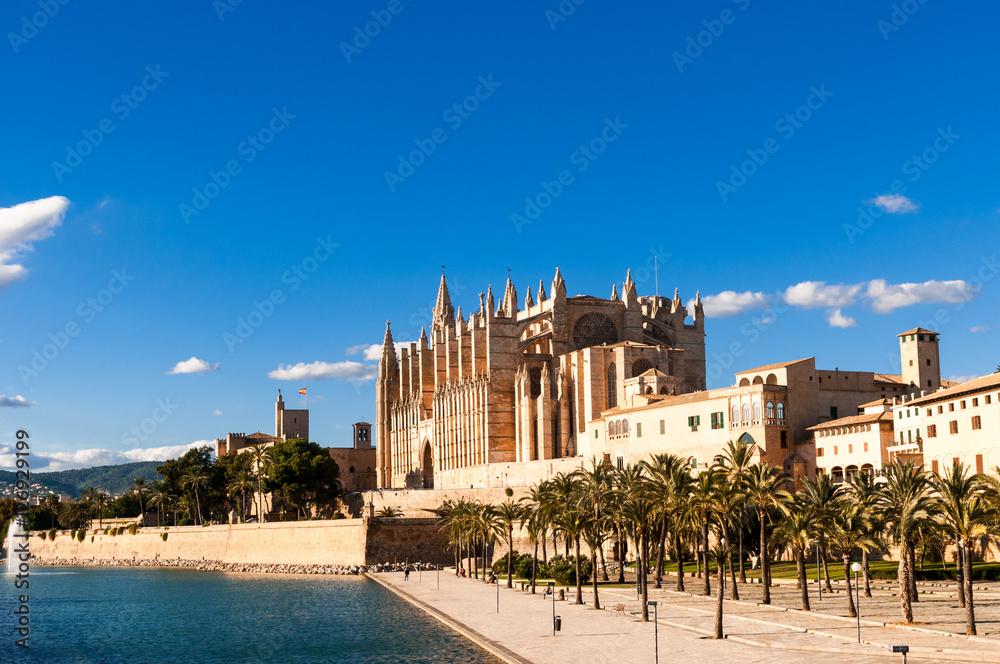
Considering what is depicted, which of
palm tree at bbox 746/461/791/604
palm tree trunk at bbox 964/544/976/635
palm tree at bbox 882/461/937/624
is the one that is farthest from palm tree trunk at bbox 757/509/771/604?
palm tree trunk at bbox 964/544/976/635

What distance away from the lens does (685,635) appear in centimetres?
3475

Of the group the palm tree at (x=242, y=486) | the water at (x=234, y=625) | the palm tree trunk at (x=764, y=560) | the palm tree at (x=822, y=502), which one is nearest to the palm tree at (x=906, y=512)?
the palm tree at (x=822, y=502)

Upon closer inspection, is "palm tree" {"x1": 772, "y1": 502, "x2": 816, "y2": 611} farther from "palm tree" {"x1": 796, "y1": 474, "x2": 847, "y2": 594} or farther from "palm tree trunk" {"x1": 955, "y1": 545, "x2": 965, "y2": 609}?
"palm tree trunk" {"x1": 955, "y1": 545, "x2": 965, "y2": 609}

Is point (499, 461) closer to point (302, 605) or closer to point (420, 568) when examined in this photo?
point (420, 568)

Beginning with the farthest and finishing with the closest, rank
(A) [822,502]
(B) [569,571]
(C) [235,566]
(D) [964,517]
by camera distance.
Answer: (C) [235,566] → (B) [569,571] → (A) [822,502] → (D) [964,517]

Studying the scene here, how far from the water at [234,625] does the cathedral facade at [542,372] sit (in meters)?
20.7

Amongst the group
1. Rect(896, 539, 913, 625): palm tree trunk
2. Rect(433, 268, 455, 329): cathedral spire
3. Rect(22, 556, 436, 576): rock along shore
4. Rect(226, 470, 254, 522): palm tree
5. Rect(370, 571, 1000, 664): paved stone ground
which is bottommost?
Rect(22, 556, 436, 576): rock along shore

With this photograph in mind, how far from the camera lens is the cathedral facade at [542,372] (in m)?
77.5

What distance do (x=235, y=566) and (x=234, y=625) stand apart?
35.2 metres

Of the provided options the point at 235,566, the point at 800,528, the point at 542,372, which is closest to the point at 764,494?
the point at 800,528

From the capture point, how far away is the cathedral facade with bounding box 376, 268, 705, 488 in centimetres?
7750

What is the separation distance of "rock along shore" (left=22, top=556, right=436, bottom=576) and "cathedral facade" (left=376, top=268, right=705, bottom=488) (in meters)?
15.3

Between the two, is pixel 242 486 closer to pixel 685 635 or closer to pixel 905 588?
pixel 685 635

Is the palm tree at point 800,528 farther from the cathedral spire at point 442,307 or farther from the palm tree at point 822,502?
the cathedral spire at point 442,307
